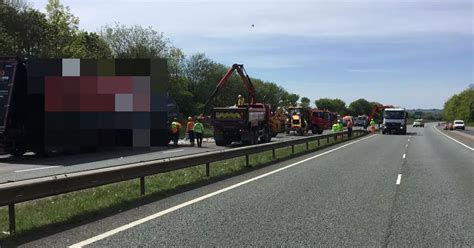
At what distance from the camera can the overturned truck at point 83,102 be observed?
17062mm

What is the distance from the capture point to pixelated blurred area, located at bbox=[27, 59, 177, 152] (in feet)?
55.7

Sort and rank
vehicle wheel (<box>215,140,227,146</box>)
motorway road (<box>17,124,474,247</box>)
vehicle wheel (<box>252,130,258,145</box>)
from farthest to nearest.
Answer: vehicle wheel (<box>252,130,258,145</box>)
vehicle wheel (<box>215,140,227,146</box>)
motorway road (<box>17,124,474,247</box>)

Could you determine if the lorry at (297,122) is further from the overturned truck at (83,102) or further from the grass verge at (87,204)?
the grass verge at (87,204)

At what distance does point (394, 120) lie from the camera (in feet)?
183

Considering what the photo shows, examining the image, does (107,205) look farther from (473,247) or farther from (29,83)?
(29,83)

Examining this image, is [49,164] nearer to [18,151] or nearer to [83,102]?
[83,102]

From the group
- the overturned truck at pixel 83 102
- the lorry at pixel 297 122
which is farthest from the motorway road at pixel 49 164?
the lorry at pixel 297 122

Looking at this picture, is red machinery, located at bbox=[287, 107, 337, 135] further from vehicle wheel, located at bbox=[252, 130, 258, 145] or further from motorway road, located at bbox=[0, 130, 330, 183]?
motorway road, located at bbox=[0, 130, 330, 183]

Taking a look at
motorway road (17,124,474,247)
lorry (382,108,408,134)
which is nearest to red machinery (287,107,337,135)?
lorry (382,108,408,134)

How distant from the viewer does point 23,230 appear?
738cm

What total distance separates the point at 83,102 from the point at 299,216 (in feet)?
37.4

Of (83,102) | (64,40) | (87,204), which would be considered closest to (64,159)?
(83,102)

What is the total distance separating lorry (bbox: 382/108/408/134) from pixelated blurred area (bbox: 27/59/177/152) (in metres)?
41.7

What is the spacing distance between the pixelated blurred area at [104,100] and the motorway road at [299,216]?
15.8 ft
